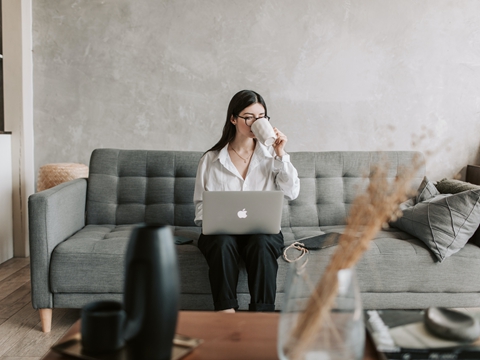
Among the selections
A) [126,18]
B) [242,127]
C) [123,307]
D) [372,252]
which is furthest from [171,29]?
[123,307]

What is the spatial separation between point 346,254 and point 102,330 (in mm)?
508

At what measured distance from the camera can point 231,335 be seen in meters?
1.08

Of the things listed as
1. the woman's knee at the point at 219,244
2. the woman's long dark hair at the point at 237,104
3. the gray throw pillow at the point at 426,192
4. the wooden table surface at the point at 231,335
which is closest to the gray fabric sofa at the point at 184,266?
the woman's knee at the point at 219,244

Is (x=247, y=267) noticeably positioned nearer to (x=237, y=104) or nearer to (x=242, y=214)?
(x=242, y=214)

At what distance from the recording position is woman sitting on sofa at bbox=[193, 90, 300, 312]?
194cm

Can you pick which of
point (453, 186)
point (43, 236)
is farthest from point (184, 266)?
point (453, 186)

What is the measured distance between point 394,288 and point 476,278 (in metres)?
0.40

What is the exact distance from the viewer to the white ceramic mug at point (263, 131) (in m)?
2.10

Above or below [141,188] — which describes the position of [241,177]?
above

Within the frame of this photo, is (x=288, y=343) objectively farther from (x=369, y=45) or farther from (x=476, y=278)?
(x=369, y=45)

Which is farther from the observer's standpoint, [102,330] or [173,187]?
[173,187]

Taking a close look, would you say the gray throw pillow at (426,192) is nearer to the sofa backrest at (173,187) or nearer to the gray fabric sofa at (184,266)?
the sofa backrest at (173,187)

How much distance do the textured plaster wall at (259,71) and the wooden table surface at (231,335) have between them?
2.25 m

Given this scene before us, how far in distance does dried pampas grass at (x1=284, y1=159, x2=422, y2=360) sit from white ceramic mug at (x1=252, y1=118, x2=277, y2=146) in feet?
4.12
